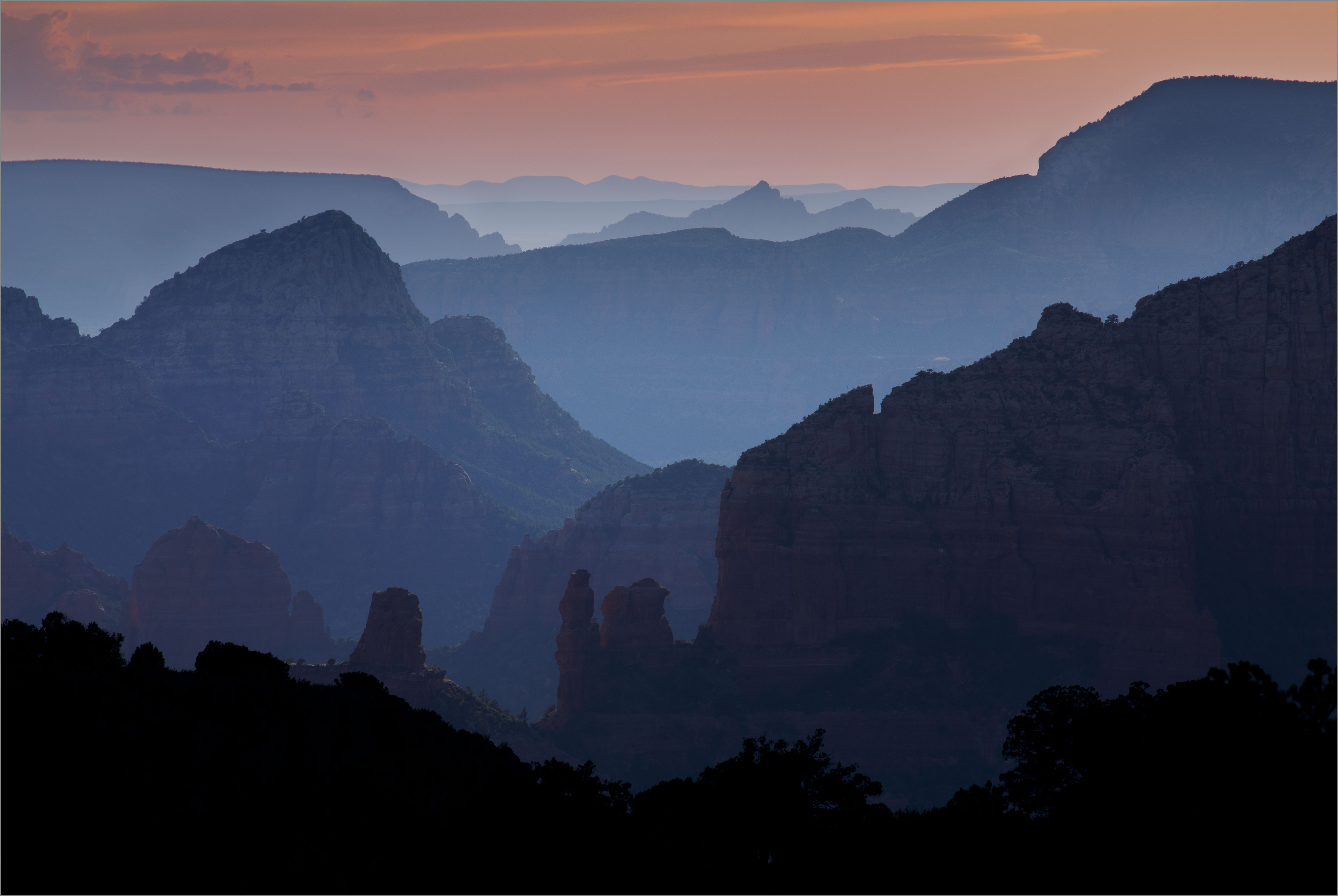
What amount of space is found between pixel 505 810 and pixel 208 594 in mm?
118534

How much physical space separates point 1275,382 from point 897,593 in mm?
30291

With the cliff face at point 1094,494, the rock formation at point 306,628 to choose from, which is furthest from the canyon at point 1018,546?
the rock formation at point 306,628

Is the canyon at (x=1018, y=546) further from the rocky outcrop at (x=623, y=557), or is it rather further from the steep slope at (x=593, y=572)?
the rocky outcrop at (x=623, y=557)

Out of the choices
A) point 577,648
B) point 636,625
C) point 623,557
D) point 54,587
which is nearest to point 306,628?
point 54,587

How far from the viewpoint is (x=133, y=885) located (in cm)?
4138

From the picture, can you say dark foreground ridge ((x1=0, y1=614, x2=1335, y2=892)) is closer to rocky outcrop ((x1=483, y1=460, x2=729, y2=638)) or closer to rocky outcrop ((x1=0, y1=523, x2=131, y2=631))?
rocky outcrop ((x1=0, y1=523, x2=131, y2=631))

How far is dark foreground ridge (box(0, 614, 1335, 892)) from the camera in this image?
43.4m

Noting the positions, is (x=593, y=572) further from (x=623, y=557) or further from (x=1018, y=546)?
(x=1018, y=546)

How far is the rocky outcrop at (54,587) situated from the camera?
155125 mm

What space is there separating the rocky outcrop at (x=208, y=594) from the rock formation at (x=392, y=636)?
154 ft

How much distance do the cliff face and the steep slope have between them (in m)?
38.0

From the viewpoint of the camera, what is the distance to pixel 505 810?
50500mm

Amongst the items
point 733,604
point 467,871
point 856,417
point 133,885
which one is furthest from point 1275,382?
point 133,885

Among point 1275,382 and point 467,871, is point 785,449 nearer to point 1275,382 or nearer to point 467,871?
point 1275,382
